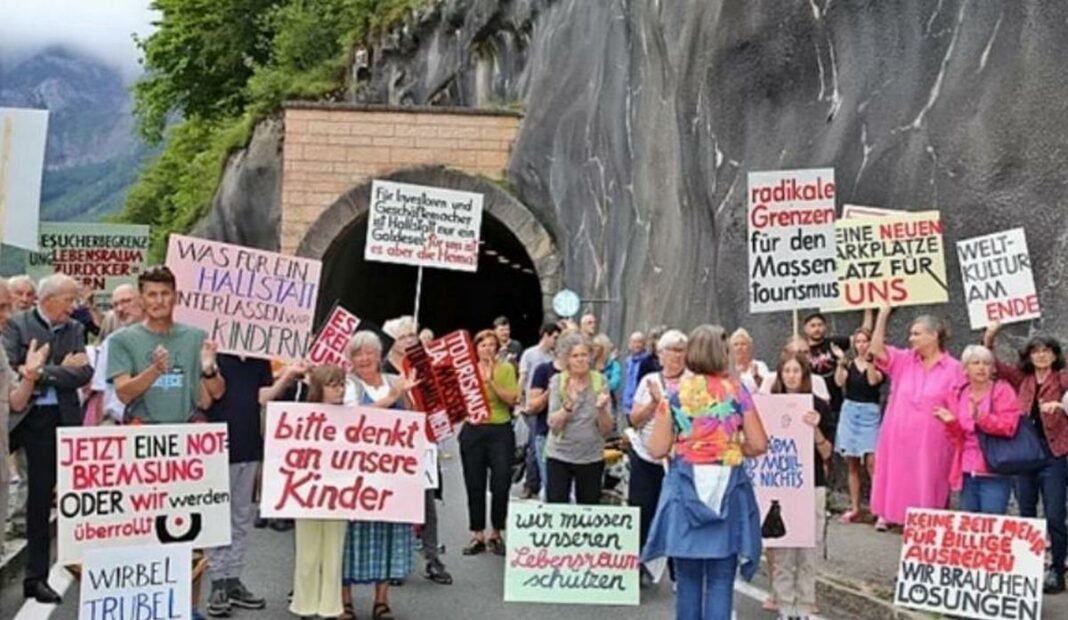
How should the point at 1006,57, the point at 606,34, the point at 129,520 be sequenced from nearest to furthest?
the point at 129,520 → the point at 1006,57 → the point at 606,34

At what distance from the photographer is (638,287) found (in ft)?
76.4

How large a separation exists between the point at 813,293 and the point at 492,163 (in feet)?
65.1

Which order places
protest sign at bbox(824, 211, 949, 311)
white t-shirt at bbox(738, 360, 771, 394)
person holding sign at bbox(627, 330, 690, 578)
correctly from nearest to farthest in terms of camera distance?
person holding sign at bbox(627, 330, 690, 578)
white t-shirt at bbox(738, 360, 771, 394)
protest sign at bbox(824, 211, 949, 311)

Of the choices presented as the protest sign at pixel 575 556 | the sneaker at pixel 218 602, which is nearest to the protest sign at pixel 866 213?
the protest sign at pixel 575 556

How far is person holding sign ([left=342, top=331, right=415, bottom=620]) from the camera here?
341 inches

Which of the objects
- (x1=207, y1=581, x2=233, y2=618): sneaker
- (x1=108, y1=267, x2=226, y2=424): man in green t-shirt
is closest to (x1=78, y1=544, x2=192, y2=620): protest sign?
(x1=108, y1=267, x2=226, y2=424): man in green t-shirt

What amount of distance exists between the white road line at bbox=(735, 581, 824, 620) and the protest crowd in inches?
18.8

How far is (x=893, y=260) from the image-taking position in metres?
10.8

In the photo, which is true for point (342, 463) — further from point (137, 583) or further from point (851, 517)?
point (851, 517)

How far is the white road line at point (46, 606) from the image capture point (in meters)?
8.67

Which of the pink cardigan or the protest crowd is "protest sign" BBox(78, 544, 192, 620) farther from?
the pink cardigan

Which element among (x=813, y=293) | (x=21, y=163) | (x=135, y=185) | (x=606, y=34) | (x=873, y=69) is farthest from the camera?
(x=135, y=185)

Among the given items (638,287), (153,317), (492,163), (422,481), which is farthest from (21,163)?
(492,163)

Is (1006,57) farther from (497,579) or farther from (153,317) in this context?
(153,317)
